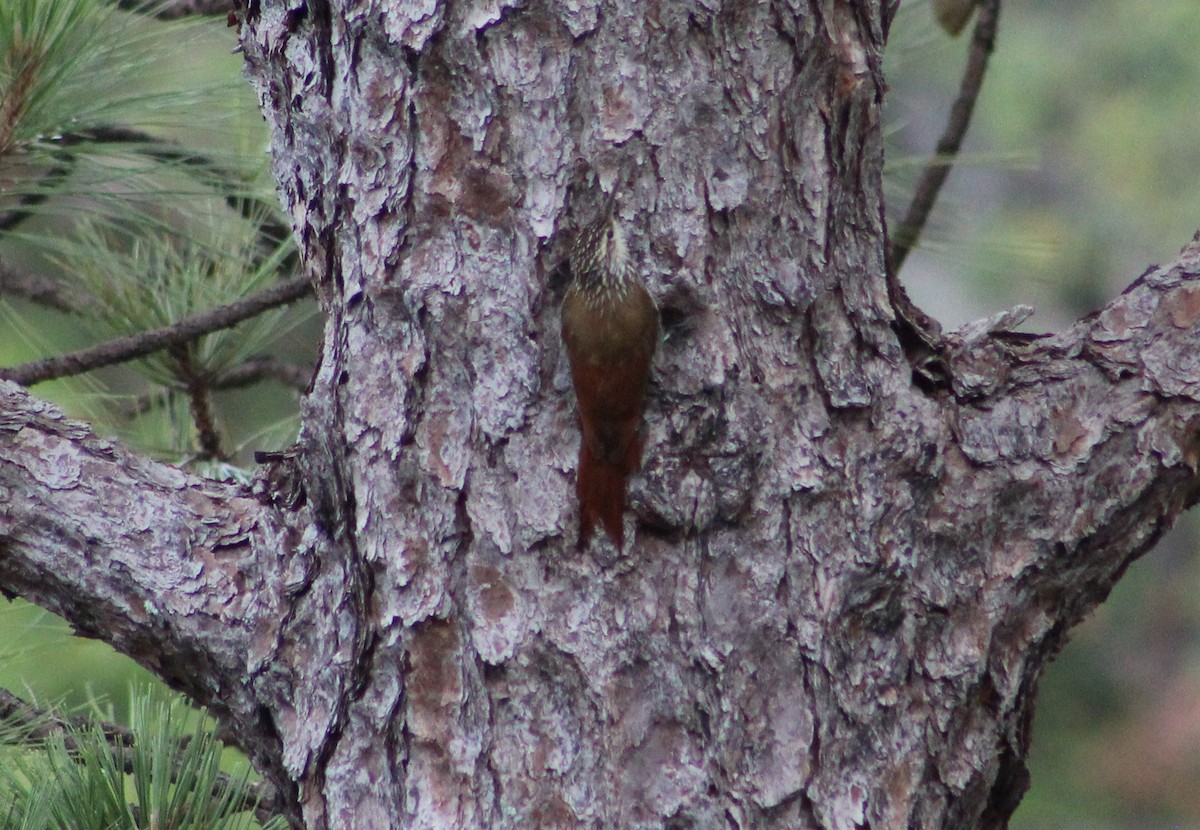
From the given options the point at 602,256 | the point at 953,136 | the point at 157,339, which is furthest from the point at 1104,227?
the point at 602,256

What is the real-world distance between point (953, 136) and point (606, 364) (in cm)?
143

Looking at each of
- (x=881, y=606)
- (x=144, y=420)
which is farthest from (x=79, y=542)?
(x=144, y=420)

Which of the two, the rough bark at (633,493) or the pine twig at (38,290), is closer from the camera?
the rough bark at (633,493)

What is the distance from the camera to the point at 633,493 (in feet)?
4.03

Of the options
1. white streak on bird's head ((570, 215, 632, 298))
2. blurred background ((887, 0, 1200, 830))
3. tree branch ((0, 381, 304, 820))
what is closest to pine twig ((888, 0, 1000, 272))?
white streak on bird's head ((570, 215, 632, 298))

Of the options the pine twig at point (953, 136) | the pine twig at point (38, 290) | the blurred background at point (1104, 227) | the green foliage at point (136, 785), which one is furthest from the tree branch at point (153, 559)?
the blurred background at point (1104, 227)

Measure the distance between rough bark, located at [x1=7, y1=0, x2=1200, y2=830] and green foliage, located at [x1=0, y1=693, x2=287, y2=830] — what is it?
140 millimetres

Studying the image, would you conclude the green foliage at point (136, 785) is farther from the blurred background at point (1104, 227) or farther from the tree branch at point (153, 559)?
the blurred background at point (1104, 227)

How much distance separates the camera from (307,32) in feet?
4.35

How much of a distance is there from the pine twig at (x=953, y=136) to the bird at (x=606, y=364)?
121 cm

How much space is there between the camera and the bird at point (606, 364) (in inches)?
47.3

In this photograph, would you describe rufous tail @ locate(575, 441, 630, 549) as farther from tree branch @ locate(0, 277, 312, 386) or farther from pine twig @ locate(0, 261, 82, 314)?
pine twig @ locate(0, 261, 82, 314)

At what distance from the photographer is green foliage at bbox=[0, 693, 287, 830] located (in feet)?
4.65

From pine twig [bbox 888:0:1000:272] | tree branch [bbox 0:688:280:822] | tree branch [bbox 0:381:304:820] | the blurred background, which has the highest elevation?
the blurred background
